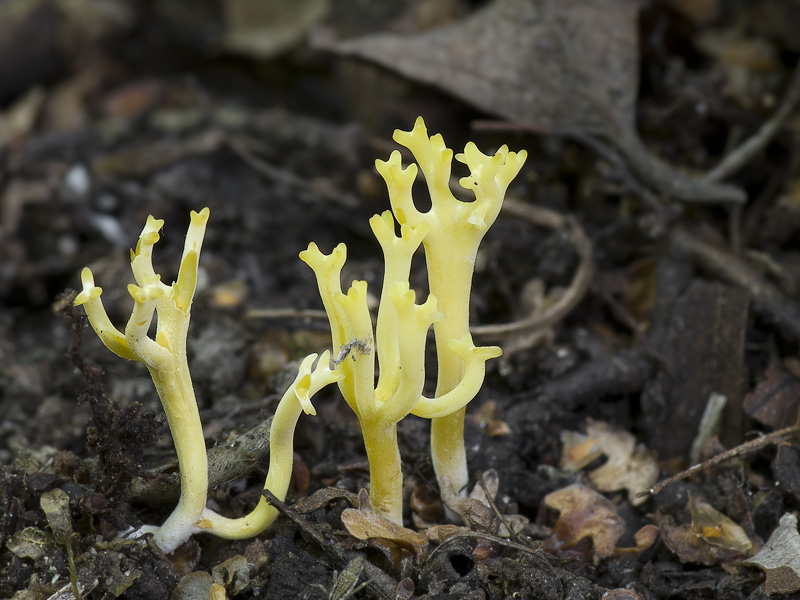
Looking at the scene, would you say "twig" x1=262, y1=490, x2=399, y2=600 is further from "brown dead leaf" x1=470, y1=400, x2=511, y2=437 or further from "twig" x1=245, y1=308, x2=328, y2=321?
"twig" x1=245, y1=308, x2=328, y2=321

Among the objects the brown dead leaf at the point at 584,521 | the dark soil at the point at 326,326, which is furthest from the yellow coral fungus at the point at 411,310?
the brown dead leaf at the point at 584,521

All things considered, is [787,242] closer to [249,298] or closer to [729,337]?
[729,337]

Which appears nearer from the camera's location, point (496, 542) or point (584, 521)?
point (496, 542)

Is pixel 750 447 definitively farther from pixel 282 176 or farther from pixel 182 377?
pixel 282 176

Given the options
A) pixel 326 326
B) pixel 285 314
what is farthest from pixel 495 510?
pixel 285 314

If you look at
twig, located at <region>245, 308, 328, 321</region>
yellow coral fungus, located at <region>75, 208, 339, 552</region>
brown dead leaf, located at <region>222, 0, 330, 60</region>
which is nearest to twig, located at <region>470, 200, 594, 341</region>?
twig, located at <region>245, 308, 328, 321</region>

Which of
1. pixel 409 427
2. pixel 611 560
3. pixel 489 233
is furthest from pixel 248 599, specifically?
pixel 489 233
